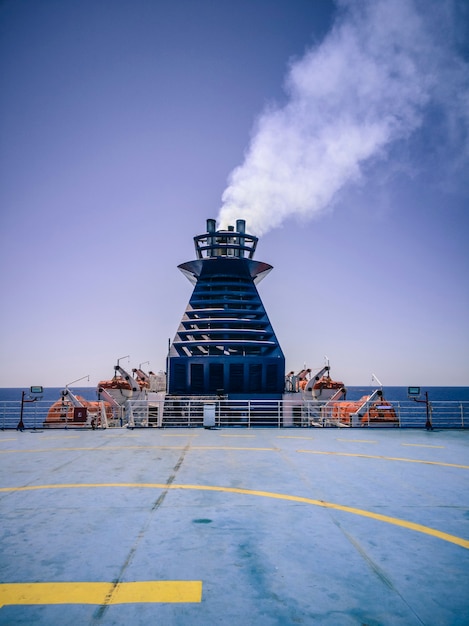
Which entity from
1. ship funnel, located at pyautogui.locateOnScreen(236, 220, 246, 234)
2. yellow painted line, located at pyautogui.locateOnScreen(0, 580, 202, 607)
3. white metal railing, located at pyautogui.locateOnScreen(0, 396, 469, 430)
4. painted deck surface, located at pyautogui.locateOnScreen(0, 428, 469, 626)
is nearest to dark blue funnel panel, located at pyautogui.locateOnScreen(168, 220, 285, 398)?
ship funnel, located at pyautogui.locateOnScreen(236, 220, 246, 234)

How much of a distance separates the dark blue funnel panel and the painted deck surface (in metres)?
17.5

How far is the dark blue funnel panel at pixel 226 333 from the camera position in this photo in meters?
31.3

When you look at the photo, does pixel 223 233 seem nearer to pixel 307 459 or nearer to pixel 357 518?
pixel 307 459

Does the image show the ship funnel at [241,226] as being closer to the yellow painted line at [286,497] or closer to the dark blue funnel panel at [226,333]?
the dark blue funnel panel at [226,333]

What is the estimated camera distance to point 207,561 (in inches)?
191

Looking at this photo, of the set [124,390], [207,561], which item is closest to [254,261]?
[124,390]

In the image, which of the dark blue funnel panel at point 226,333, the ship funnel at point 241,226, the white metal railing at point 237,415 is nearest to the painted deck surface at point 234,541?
the white metal railing at point 237,415

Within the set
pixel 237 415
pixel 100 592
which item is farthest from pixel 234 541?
pixel 237 415

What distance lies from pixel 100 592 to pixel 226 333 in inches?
1153

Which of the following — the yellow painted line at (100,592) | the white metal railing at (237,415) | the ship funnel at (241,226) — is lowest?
the white metal railing at (237,415)

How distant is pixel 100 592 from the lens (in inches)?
162

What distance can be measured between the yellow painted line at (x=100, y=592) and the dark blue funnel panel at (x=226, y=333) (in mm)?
22175

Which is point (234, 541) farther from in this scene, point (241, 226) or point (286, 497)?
point (241, 226)

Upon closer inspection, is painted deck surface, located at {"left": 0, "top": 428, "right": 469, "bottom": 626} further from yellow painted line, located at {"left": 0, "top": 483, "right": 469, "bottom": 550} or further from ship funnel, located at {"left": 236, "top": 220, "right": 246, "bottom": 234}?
ship funnel, located at {"left": 236, "top": 220, "right": 246, "bottom": 234}
